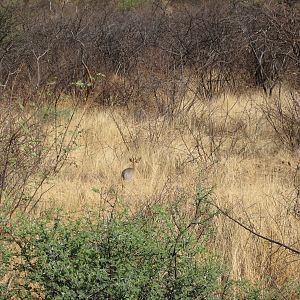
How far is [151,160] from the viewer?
559 cm

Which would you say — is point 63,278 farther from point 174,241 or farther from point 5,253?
point 174,241

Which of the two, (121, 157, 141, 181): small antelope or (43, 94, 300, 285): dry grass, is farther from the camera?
(121, 157, 141, 181): small antelope

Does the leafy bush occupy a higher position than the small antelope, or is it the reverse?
the small antelope

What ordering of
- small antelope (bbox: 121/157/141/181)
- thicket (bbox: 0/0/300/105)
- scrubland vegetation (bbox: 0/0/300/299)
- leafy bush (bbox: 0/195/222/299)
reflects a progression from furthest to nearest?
1. thicket (bbox: 0/0/300/105)
2. small antelope (bbox: 121/157/141/181)
3. scrubland vegetation (bbox: 0/0/300/299)
4. leafy bush (bbox: 0/195/222/299)

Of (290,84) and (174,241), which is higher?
(290,84)

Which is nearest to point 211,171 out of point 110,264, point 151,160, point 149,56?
point 151,160

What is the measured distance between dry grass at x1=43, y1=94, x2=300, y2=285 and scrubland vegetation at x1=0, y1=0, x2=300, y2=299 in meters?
0.02

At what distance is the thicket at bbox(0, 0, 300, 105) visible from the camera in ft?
26.2

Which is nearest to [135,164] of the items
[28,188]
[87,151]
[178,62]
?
[87,151]

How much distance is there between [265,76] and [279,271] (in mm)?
6327

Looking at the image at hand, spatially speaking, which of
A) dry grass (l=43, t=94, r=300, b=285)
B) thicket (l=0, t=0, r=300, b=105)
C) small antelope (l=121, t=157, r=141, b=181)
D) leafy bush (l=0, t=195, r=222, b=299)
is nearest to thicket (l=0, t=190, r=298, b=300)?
leafy bush (l=0, t=195, r=222, b=299)

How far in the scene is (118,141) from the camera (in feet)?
20.8

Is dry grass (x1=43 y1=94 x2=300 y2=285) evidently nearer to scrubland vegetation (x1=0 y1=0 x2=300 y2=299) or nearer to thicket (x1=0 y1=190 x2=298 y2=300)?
scrubland vegetation (x1=0 y1=0 x2=300 y2=299)

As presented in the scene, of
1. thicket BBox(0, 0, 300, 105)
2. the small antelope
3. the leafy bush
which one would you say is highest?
thicket BBox(0, 0, 300, 105)
